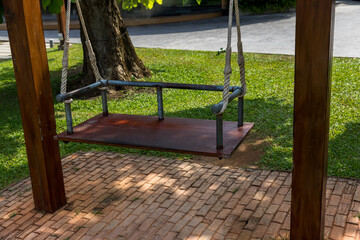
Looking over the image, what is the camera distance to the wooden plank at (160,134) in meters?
3.83

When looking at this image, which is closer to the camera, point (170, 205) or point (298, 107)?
point (298, 107)

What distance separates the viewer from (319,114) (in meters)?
3.37

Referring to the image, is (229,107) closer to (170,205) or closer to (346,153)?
(346,153)

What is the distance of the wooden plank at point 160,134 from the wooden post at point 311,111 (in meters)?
0.57

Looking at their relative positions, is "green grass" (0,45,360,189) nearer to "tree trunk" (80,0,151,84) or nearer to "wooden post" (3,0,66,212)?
"tree trunk" (80,0,151,84)

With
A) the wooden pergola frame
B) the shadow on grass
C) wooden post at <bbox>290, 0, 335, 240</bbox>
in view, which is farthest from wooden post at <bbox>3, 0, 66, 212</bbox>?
the shadow on grass

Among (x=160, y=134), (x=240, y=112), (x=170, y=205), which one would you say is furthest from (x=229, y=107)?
(x=160, y=134)

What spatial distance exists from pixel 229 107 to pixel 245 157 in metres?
2.31

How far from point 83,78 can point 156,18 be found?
11.1 m

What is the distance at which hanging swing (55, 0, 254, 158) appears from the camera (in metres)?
3.71

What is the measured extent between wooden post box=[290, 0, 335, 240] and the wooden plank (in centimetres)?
57

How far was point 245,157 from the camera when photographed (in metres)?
6.29

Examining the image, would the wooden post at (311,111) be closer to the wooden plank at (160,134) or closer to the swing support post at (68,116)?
the wooden plank at (160,134)

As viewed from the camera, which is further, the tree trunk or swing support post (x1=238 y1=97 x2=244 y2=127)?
the tree trunk
